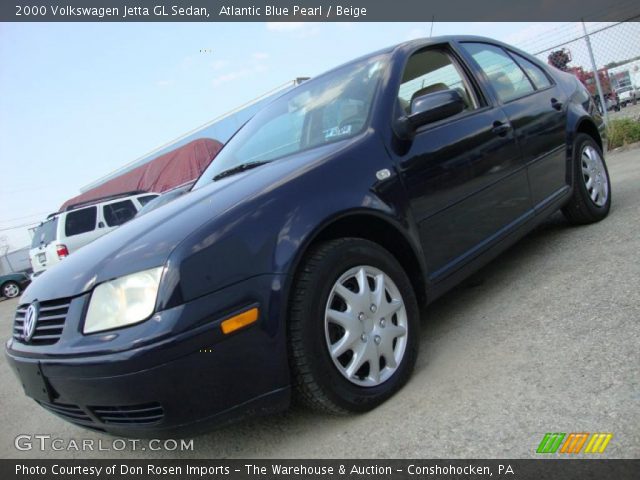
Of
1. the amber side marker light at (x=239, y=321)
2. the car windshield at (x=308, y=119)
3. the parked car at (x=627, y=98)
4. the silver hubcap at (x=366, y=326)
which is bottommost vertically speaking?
the parked car at (x=627, y=98)

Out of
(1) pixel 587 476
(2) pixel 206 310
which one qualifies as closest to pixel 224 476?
(2) pixel 206 310

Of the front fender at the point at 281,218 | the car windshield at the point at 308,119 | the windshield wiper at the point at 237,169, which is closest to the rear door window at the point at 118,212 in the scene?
the car windshield at the point at 308,119

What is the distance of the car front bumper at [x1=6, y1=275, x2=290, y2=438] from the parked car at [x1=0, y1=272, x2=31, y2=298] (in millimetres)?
19018

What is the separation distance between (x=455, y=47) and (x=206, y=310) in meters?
2.40

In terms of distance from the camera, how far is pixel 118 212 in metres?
10.2

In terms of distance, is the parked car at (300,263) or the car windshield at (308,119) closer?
the parked car at (300,263)

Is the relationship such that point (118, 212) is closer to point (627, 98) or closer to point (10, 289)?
point (10, 289)

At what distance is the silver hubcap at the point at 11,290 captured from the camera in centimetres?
1850

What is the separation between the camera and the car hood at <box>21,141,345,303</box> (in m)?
1.91

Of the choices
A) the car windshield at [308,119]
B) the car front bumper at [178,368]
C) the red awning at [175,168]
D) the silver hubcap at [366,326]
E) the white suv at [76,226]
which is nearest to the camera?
the car front bumper at [178,368]

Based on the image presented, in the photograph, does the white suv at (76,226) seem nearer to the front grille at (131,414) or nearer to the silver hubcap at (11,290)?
the front grille at (131,414)

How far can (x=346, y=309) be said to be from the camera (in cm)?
214

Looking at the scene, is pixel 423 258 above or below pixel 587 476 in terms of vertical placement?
above

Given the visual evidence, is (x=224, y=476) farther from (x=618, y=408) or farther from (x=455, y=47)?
(x=455, y=47)
